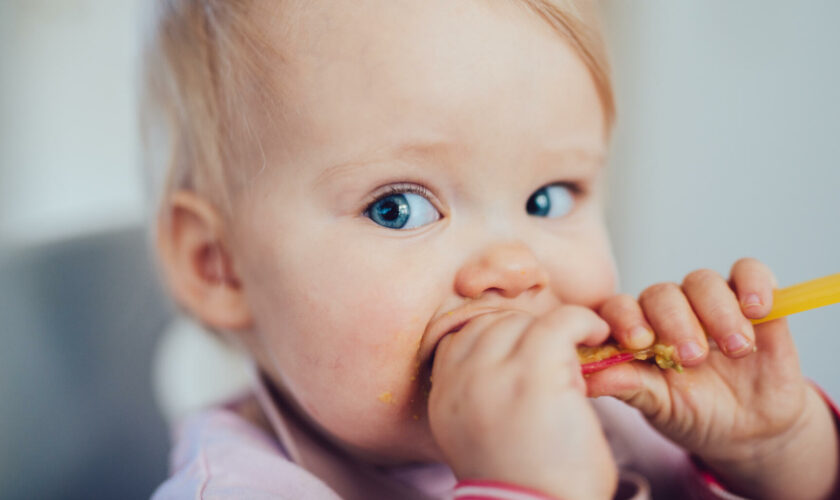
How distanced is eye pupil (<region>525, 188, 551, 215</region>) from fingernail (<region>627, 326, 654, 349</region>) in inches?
6.8

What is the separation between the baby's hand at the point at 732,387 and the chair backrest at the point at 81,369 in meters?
0.75

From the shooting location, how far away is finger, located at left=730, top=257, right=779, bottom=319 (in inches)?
23.3

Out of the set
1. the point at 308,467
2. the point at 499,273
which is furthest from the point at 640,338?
the point at 308,467

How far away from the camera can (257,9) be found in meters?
0.66

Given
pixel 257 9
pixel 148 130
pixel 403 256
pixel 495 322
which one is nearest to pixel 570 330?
pixel 495 322

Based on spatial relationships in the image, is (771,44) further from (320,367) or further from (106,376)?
(106,376)

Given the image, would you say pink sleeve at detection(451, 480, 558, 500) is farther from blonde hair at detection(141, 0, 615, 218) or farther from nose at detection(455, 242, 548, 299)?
blonde hair at detection(141, 0, 615, 218)

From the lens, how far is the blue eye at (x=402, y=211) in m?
0.63

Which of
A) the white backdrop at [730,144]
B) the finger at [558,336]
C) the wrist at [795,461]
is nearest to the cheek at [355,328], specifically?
the finger at [558,336]

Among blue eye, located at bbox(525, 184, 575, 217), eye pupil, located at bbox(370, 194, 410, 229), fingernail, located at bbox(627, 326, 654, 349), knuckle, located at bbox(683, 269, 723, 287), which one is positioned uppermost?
eye pupil, located at bbox(370, 194, 410, 229)

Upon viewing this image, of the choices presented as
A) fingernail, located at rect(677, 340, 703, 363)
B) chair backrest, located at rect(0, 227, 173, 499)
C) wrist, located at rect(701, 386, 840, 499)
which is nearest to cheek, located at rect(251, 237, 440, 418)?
fingernail, located at rect(677, 340, 703, 363)

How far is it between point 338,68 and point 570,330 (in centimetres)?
30

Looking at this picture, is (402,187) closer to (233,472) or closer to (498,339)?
(498,339)

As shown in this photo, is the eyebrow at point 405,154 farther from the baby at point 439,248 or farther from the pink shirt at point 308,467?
the pink shirt at point 308,467
